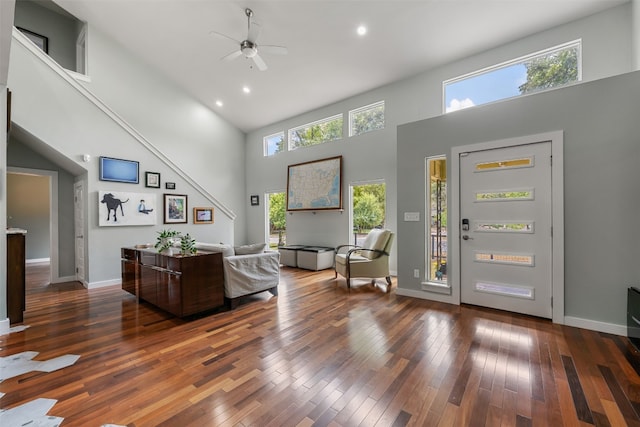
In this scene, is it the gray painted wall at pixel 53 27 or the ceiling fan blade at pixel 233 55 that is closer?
the ceiling fan blade at pixel 233 55

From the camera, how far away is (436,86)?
16.9 ft

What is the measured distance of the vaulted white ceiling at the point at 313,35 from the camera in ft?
12.9

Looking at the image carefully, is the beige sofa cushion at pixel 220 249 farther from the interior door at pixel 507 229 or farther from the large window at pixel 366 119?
the large window at pixel 366 119

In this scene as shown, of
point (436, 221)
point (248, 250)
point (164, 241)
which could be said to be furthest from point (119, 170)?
point (436, 221)

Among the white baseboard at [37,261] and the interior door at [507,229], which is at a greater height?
the interior door at [507,229]

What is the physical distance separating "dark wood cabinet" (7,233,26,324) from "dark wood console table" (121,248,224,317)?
1.17m

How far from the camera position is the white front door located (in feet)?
16.2

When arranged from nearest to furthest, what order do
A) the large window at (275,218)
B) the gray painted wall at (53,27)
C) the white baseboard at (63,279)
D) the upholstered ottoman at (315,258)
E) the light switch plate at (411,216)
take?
the light switch plate at (411,216) < the white baseboard at (63,279) < the gray painted wall at (53,27) < the upholstered ottoman at (315,258) < the large window at (275,218)

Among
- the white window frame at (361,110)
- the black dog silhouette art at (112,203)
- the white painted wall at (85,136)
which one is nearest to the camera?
the white painted wall at (85,136)

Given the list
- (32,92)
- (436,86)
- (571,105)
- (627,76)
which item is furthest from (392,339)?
(32,92)

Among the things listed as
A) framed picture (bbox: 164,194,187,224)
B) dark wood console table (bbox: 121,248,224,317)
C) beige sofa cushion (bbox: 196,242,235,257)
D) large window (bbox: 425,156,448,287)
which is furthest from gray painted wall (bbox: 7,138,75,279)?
large window (bbox: 425,156,448,287)

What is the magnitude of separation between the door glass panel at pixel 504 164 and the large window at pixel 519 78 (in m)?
1.71

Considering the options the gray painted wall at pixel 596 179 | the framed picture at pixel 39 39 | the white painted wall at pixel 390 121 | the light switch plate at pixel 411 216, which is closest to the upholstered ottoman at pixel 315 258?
the white painted wall at pixel 390 121

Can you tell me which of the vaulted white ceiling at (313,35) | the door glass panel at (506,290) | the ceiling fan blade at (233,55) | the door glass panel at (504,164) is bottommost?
the door glass panel at (506,290)
